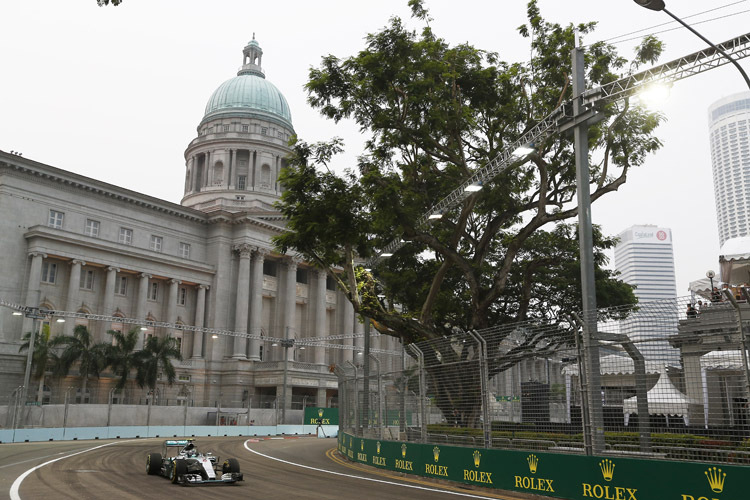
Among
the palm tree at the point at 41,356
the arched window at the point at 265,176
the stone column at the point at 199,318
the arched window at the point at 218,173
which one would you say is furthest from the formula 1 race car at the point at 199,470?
the arched window at the point at 218,173

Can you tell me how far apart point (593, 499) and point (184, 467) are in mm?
9072

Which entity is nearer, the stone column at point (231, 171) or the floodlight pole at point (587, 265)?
the floodlight pole at point (587, 265)

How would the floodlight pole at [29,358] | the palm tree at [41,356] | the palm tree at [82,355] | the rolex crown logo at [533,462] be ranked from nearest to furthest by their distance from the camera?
the rolex crown logo at [533,462], the floodlight pole at [29,358], the palm tree at [41,356], the palm tree at [82,355]

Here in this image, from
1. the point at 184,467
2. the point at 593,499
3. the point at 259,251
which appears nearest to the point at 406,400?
the point at 184,467

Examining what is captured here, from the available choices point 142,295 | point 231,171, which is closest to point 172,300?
point 142,295

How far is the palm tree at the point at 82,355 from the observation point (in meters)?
52.3

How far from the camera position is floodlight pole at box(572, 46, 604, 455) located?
12.6 metres

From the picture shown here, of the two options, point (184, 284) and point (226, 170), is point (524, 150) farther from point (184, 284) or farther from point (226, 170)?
point (226, 170)

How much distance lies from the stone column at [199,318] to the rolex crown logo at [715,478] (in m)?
63.9

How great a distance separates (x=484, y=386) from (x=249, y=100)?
9007cm

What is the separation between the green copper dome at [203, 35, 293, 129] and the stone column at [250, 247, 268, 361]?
3015 cm

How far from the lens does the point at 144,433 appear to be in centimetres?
A: 4459

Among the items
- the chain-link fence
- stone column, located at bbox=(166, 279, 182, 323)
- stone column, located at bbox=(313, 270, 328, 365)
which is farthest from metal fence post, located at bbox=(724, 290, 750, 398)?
stone column, located at bbox=(313, 270, 328, 365)

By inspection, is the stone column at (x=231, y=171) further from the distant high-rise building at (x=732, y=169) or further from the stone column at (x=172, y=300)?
the distant high-rise building at (x=732, y=169)
